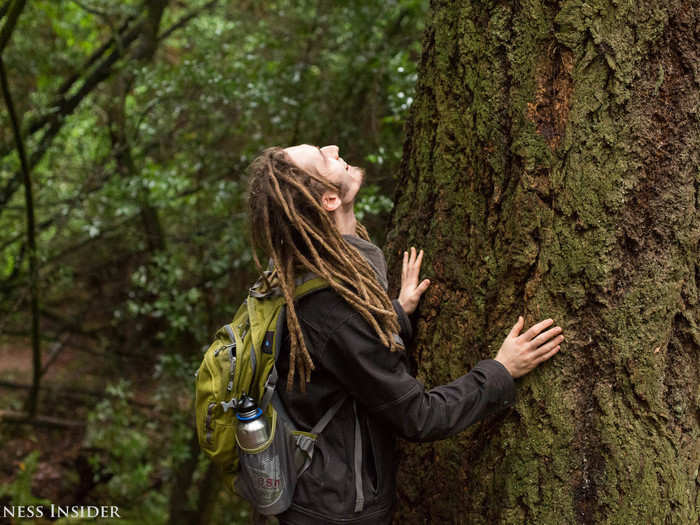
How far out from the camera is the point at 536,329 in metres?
2.01

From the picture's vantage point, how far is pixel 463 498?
2.21m

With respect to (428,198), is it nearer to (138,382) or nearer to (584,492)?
Result: (584,492)

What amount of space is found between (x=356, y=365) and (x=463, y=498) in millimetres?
720

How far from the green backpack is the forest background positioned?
214 cm

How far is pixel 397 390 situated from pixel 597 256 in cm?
76

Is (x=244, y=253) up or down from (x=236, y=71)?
down

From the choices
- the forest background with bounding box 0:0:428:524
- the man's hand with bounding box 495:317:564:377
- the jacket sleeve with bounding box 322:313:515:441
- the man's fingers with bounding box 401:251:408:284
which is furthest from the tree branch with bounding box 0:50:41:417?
the man's hand with bounding box 495:317:564:377

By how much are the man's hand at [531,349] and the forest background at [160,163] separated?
7.17 feet

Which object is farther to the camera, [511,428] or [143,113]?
[143,113]

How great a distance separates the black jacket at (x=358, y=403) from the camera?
1.92 m

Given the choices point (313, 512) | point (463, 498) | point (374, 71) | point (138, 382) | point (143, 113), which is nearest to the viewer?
point (313, 512)

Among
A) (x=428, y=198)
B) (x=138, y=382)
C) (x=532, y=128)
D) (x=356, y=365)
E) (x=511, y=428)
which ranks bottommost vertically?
(x=138, y=382)

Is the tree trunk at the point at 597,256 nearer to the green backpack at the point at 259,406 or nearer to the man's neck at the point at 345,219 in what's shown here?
the man's neck at the point at 345,219

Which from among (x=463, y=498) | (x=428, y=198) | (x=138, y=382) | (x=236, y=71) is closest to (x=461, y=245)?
(x=428, y=198)
